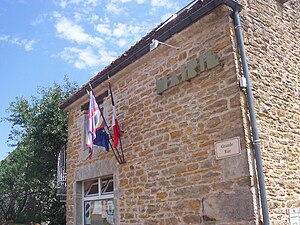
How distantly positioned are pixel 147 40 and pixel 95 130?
2.15m

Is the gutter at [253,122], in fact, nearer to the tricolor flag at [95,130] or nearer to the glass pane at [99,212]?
the tricolor flag at [95,130]

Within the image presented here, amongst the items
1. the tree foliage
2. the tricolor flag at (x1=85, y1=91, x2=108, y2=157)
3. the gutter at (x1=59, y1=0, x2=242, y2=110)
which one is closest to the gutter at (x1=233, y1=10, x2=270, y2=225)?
the gutter at (x1=59, y1=0, x2=242, y2=110)

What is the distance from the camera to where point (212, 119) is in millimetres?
4832

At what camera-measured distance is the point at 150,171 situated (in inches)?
230

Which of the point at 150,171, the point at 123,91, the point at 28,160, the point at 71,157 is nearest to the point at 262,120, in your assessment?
the point at 150,171

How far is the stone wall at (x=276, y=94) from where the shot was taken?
4590 millimetres

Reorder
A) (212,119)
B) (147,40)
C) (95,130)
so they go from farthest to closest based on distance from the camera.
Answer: (95,130) → (147,40) → (212,119)

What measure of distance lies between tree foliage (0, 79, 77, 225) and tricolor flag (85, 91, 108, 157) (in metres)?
7.48

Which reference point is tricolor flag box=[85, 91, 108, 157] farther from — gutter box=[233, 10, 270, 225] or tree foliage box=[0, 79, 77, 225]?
tree foliage box=[0, 79, 77, 225]

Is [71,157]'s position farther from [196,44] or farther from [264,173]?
[264,173]

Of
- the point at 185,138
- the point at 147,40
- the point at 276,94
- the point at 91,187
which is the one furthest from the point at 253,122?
the point at 91,187

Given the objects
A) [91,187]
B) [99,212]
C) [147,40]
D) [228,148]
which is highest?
[147,40]

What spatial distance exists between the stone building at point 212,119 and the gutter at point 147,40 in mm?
21

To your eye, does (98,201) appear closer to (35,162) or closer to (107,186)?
Result: (107,186)
